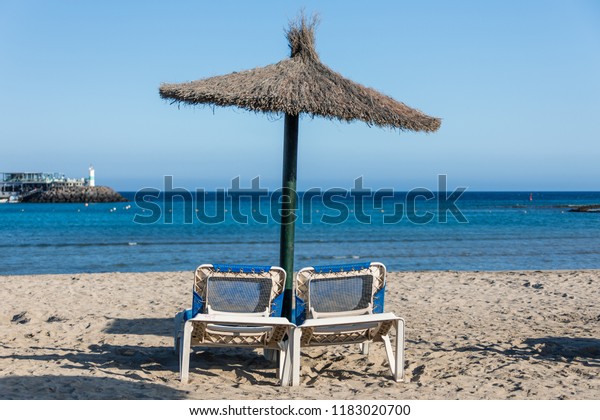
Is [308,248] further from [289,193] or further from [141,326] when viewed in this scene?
[289,193]

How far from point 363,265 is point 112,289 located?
568 centimetres

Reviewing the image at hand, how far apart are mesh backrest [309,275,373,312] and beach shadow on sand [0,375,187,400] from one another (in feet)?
3.57

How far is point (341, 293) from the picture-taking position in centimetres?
474

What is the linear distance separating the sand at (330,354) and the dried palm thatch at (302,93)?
1.87 meters

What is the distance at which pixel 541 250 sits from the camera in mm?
20266

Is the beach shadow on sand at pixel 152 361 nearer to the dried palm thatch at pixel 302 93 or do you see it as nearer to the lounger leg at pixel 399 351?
the lounger leg at pixel 399 351

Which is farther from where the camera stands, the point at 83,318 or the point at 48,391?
the point at 83,318

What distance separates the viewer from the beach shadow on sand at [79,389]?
403cm

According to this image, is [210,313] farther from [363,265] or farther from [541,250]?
[541,250]

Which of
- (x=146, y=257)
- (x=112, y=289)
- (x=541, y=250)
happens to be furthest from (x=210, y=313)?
(x=541, y=250)

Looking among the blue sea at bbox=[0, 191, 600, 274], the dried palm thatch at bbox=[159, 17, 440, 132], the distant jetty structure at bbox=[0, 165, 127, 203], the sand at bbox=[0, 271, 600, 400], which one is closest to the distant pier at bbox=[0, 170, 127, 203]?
the distant jetty structure at bbox=[0, 165, 127, 203]

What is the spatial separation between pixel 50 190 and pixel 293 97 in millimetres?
83045

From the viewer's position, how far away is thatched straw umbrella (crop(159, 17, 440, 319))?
16.3ft

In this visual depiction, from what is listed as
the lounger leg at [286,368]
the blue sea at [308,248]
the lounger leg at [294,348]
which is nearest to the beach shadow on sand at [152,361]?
the lounger leg at [286,368]
